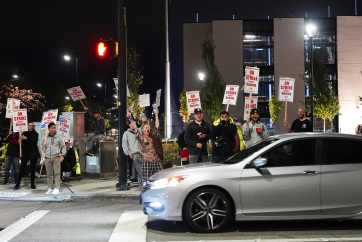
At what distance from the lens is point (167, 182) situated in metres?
6.87

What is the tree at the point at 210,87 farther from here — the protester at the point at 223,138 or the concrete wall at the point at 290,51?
the protester at the point at 223,138

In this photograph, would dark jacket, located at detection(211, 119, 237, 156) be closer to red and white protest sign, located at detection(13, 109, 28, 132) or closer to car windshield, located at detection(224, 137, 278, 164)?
car windshield, located at detection(224, 137, 278, 164)

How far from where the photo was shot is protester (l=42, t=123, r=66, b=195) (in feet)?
37.4

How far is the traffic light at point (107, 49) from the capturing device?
11.5 meters

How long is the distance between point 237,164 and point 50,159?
622cm

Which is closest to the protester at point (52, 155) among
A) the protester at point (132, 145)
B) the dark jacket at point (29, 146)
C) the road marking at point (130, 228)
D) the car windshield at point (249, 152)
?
the dark jacket at point (29, 146)

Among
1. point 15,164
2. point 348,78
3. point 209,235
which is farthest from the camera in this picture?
point 348,78

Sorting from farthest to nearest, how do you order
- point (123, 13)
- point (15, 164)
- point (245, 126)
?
point (15, 164) → point (123, 13) → point (245, 126)

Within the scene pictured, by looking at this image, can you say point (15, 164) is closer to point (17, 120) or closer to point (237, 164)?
point (17, 120)

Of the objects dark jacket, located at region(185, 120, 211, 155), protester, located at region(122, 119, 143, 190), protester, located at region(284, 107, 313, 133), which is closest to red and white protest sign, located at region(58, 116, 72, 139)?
protester, located at region(122, 119, 143, 190)

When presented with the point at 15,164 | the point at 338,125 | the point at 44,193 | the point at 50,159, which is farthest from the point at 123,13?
the point at 338,125

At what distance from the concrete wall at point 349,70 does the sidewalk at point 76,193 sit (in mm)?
37267

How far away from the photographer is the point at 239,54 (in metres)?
46.5

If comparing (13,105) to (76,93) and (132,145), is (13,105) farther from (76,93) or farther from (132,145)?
(132,145)
